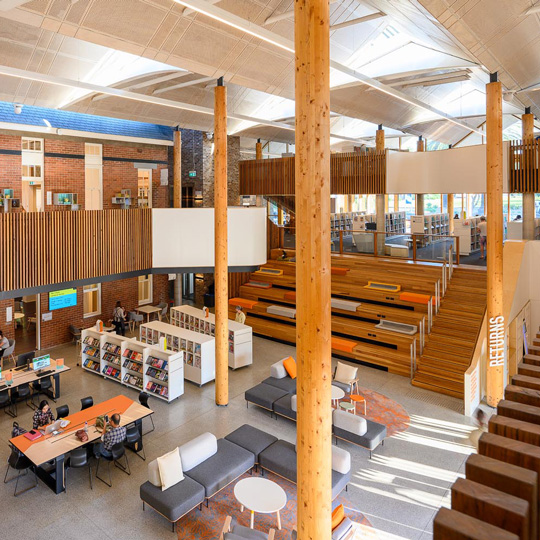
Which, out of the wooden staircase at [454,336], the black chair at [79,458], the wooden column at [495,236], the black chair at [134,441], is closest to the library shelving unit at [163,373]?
the black chair at [134,441]

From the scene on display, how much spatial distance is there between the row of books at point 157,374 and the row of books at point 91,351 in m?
2.38

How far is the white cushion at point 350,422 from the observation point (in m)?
8.11

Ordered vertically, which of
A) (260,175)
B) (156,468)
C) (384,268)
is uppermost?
(260,175)

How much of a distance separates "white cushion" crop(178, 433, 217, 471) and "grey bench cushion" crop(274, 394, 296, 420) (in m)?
2.23

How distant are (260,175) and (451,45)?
1085cm

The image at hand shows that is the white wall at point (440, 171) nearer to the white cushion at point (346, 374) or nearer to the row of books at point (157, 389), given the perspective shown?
the white cushion at point (346, 374)

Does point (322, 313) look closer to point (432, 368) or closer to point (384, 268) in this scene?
point (432, 368)

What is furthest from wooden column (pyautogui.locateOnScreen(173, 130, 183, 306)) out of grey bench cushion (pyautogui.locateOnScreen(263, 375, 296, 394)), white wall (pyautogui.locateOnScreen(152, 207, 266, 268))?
grey bench cushion (pyautogui.locateOnScreen(263, 375, 296, 394))

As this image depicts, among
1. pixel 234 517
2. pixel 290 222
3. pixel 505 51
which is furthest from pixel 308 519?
pixel 290 222

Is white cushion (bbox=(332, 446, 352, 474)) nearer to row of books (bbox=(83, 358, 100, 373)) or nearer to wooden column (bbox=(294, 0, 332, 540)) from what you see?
wooden column (bbox=(294, 0, 332, 540))

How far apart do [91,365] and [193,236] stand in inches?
187

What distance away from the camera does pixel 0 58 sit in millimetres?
9984

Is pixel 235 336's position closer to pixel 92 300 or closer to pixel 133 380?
pixel 133 380

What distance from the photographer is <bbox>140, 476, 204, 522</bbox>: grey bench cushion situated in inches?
244
